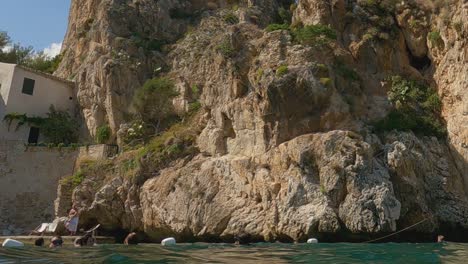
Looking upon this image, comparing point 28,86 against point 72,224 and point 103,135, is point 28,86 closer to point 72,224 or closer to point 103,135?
point 103,135

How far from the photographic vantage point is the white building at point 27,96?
115ft

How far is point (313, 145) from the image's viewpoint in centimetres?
2261

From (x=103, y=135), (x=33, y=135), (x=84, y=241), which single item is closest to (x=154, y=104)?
(x=103, y=135)

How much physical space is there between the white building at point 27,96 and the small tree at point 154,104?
778 cm

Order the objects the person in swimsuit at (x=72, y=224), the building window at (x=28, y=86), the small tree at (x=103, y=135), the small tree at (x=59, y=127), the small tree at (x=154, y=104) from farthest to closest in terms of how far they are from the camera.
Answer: the building window at (x=28, y=86) → the small tree at (x=59, y=127) → the small tree at (x=103, y=135) → the small tree at (x=154, y=104) → the person in swimsuit at (x=72, y=224)

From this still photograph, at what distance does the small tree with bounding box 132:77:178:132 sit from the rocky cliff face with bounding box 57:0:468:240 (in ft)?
3.30

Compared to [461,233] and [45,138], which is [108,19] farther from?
[461,233]

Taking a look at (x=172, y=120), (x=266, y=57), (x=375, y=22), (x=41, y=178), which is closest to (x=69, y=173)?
(x=41, y=178)

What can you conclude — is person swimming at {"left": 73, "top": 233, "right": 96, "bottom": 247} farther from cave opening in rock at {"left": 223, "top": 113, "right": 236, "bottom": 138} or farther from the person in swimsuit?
cave opening in rock at {"left": 223, "top": 113, "right": 236, "bottom": 138}

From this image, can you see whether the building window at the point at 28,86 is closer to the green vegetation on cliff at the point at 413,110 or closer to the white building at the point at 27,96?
the white building at the point at 27,96

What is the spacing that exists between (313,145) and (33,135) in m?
22.4

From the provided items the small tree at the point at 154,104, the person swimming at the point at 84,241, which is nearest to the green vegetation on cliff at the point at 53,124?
the small tree at the point at 154,104

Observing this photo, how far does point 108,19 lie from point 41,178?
13.9 metres

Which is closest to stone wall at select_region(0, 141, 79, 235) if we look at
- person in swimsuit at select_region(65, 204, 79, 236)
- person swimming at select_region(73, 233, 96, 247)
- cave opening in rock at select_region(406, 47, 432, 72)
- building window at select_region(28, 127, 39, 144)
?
building window at select_region(28, 127, 39, 144)
